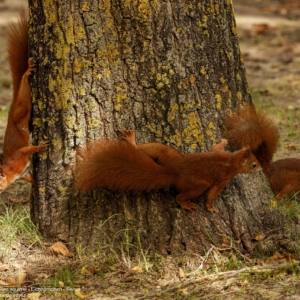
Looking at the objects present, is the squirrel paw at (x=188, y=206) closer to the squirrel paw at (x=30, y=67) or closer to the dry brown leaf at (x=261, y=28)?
the squirrel paw at (x=30, y=67)

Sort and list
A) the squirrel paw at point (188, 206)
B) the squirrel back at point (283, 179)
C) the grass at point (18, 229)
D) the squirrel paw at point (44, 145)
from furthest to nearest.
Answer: the squirrel back at point (283, 179), the grass at point (18, 229), the squirrel paw at point (44, 145), the squirrel paw at point (188, 206)

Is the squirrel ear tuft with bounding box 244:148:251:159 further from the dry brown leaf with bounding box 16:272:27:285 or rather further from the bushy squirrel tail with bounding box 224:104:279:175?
the dry brown leaf with bounding box 16:272:27:285

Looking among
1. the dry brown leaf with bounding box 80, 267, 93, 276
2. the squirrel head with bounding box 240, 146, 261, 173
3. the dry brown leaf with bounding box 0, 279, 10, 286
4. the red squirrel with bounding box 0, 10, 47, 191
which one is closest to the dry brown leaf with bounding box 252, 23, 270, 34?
the red squirrel with bounding box 0, 10, 47, 191

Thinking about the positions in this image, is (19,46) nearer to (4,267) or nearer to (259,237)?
(4,267)

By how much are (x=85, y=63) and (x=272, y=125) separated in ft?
3.73

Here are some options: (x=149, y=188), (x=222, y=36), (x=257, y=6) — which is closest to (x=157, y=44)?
(x=222, y=36)

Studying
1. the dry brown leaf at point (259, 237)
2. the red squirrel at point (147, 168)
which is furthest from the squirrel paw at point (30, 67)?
the dry brown leaf at point (259, 237)

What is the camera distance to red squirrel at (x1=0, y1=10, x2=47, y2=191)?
3275 mm

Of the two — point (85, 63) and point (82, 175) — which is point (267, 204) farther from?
point (85, 63)

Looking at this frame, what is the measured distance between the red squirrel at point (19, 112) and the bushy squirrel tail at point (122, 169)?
34cm

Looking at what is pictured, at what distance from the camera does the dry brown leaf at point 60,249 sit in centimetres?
310

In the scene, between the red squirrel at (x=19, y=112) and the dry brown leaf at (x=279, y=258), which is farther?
the red squirrel at (x=19, y=112)

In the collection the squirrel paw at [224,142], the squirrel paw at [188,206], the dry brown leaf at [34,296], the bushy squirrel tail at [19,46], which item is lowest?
the dry brown leaf at [34,296]

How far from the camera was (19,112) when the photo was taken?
11.4 ft
